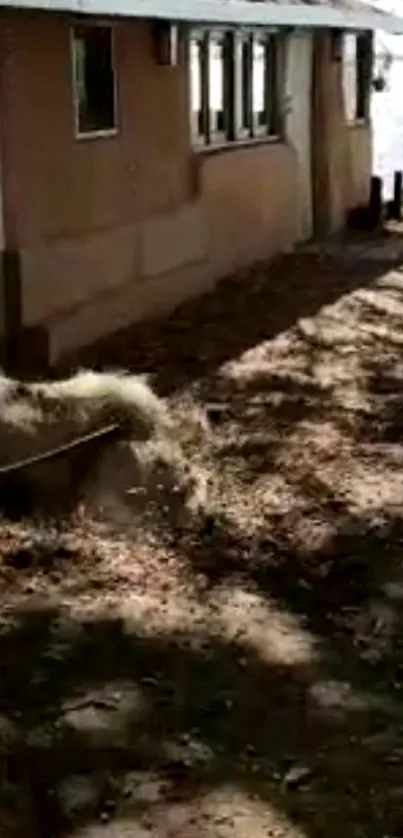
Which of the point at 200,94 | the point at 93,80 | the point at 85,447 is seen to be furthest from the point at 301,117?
the point at 85,447

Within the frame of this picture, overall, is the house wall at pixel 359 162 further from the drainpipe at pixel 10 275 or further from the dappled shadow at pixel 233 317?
the drainpipe at pixel 10 275

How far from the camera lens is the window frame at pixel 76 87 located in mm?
10062

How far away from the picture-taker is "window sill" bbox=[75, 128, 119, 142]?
10217mm

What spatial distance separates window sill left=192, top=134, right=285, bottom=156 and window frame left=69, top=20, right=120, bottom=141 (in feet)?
5.48

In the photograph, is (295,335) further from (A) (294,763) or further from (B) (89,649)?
(A) (294,763)

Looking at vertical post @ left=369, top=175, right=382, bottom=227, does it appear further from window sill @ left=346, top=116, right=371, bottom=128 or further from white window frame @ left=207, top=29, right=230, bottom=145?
white window frame @ left=207, top=29, right=230, bottom=145

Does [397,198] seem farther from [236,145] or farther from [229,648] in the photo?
[229,648]

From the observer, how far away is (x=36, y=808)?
14.0 feet

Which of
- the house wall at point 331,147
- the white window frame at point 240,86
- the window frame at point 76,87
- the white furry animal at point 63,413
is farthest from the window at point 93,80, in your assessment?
the house wall at point 331,147

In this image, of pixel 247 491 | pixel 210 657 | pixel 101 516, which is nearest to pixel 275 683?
pixel 210 657

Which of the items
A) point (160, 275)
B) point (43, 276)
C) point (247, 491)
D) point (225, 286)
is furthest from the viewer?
point (225, 286)

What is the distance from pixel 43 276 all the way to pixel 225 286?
3459mm

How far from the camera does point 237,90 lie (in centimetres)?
1364

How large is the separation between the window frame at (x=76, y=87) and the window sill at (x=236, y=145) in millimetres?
1672
